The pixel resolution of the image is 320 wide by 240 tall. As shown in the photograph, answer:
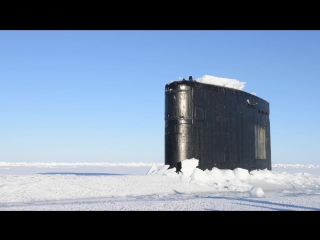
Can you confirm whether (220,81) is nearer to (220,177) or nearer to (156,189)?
(220,177)

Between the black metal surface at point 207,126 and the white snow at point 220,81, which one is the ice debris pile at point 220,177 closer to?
the black metal surface at point 207,126

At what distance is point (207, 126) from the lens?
39.7 ft

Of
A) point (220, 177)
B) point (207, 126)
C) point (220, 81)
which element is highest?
point (220, 81)

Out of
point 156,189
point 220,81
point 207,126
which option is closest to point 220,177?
point 207,126

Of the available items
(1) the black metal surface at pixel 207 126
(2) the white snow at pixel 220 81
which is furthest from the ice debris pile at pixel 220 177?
(2) the white snow at pixel 220 81

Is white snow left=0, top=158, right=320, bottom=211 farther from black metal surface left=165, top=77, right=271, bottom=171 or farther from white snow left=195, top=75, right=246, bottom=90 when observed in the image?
white snow left=195, top=75, right=246, bottom=90

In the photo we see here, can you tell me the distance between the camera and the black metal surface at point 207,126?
1173 centimetres

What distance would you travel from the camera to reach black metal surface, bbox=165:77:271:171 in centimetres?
1173
